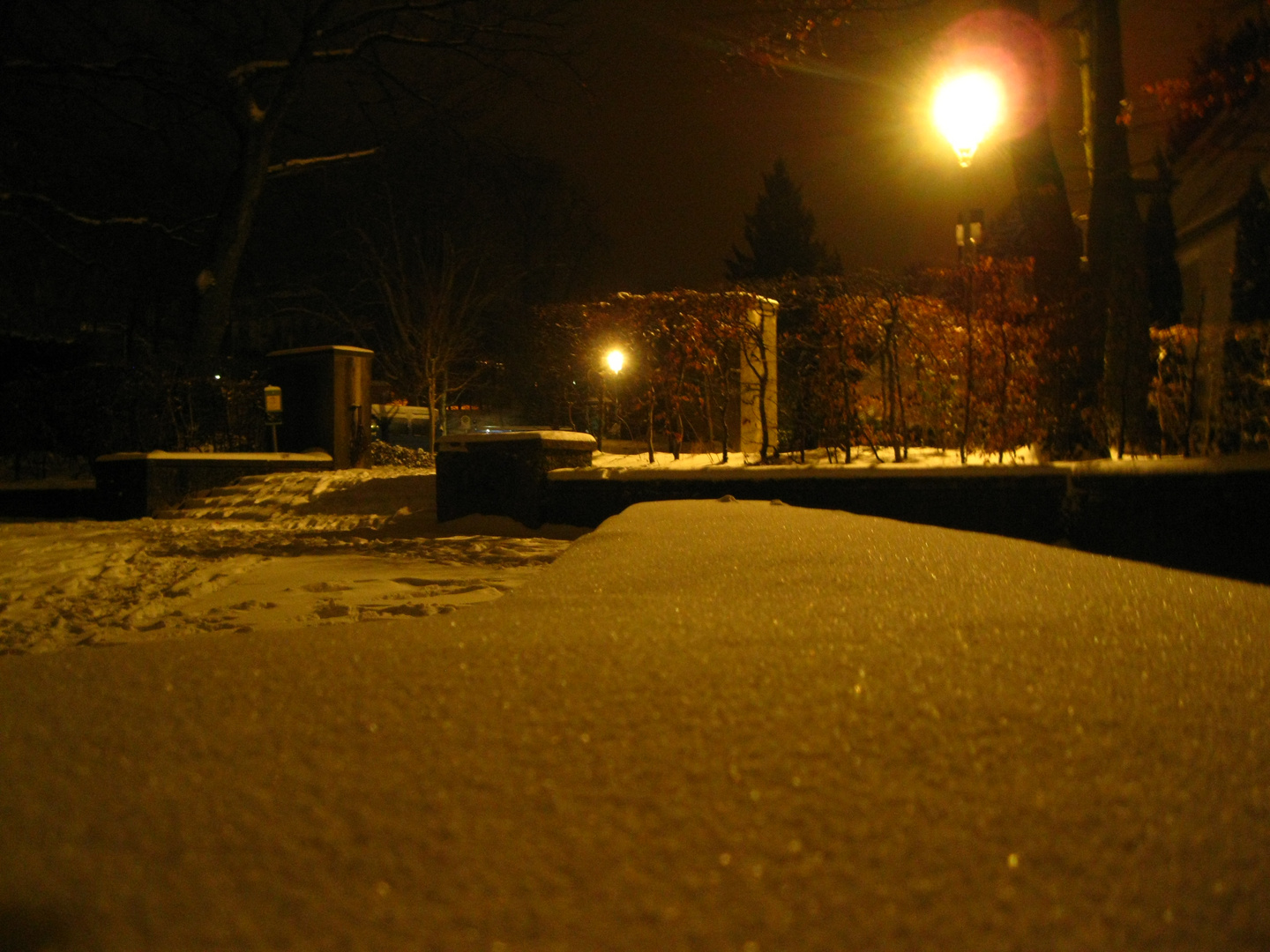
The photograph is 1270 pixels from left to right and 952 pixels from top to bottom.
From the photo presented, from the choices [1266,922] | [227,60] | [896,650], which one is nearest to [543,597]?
[896,650]

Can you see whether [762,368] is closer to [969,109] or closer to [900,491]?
[969,109]

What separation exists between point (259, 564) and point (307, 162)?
1209cm

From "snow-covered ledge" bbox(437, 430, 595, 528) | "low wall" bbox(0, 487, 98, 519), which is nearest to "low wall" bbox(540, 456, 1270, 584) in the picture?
"snow-covered ledge" bbox(437, 430, 595, 528)

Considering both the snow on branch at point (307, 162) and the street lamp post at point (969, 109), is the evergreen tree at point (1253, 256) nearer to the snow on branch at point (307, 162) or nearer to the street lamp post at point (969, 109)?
the street lamp post at point (969, 109)

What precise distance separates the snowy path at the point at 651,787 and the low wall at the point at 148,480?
26.9ft

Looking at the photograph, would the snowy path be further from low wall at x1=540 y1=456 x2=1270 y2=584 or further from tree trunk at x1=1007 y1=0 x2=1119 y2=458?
tree trunk at x1=1007 y1=0 x2=1119 y2=458

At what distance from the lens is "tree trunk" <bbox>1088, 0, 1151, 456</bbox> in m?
6.12

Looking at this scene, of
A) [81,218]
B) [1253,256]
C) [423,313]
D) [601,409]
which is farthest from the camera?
[423,313]

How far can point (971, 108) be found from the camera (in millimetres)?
6949

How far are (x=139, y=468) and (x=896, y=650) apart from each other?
9.46 m

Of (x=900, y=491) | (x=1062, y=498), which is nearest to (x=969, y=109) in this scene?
(x=900, y=491)

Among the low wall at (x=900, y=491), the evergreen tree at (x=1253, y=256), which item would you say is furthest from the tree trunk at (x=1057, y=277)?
the evergreen tree at (x=1253, y=256)

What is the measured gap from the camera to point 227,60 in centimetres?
1416

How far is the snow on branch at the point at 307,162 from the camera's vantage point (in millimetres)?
15344
